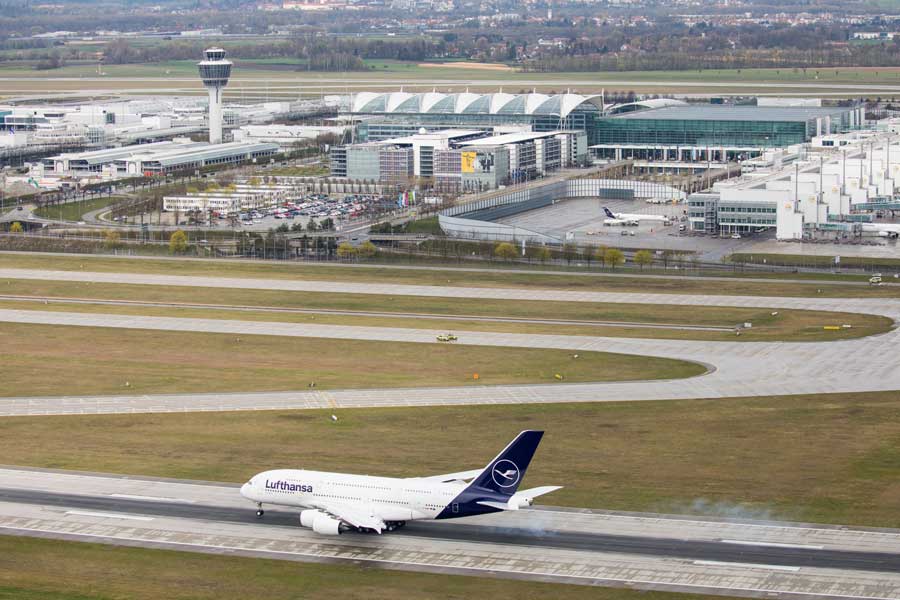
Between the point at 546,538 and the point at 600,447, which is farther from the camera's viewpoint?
the point at 600,447

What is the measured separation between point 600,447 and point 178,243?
75903 mm

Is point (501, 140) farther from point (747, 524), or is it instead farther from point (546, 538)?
point (546, 538)

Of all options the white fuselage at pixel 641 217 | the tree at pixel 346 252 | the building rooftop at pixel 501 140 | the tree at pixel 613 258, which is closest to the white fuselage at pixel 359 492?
the tree at pixel 613 258

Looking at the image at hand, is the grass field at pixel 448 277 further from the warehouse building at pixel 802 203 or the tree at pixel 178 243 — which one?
the warehouse building at pixel 802 203

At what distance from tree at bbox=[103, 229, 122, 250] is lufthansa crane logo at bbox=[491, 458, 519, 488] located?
3544 inches

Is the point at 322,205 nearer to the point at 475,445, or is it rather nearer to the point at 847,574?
the point at 475,445

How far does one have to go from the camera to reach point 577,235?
146 metres

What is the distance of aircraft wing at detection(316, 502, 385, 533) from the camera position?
55750 mm

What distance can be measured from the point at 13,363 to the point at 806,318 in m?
54.7

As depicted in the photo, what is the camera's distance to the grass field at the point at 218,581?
166ft

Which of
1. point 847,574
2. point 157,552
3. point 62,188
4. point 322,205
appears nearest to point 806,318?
point 847,574

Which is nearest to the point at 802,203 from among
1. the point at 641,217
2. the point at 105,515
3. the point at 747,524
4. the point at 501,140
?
the point at 641,217

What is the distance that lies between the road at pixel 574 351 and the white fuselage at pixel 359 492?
19074 mm

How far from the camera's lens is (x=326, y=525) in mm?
55969
